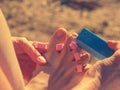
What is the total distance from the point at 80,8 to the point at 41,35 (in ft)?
1.50

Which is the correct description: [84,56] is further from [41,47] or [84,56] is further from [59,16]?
[59,16]

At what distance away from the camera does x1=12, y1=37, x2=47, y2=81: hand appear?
125cm

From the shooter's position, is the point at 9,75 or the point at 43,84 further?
the point at 43,84

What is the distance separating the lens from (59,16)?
10.1 feet

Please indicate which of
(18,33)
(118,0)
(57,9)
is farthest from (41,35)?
(118,0)

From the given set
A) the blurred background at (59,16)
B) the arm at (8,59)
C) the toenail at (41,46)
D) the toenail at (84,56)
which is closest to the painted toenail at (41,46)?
the toenail at (41,46)

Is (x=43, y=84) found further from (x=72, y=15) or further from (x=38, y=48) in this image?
(x=72, y=15)

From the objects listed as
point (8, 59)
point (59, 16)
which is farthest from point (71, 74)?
point (59, 16)

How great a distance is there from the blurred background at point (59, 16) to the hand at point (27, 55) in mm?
1531

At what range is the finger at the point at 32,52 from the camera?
124cm

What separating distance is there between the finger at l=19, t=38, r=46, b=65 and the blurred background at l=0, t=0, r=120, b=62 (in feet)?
5.10

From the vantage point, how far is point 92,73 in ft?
3.55

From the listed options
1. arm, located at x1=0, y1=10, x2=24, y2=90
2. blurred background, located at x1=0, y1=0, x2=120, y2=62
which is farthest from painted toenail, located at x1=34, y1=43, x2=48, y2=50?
blurred background, located at x1=0, y1=0, x2=120, y2=62

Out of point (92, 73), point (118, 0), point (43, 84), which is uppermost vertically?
point (92, 73)
